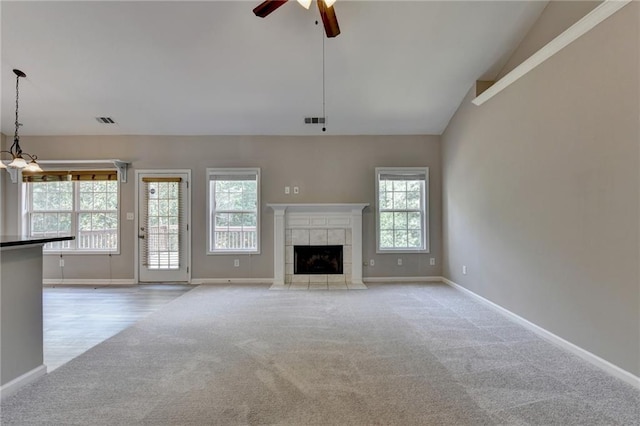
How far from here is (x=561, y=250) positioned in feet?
9.45

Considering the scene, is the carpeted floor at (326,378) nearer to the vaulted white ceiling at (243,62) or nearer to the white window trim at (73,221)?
the white window trim at (73,221)

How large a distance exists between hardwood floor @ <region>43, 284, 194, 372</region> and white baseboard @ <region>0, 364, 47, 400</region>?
109 millimetres

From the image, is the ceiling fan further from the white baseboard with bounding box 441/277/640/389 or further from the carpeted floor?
the white baseboard with bounding box 441/277/640/389

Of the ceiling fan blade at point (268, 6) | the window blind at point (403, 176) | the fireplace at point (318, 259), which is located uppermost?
the ceiling fan blade at point (268, 6)

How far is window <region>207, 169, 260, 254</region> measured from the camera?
571 centimetres

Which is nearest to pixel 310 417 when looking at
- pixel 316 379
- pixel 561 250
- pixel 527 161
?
pixel 316 379

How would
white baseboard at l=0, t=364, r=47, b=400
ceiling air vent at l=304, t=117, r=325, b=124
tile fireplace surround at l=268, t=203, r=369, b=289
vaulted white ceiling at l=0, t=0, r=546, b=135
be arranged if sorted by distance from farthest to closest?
tile fireplace surround at l=268, t=203, r=369, b=289
ceiling air vent at l=304, t=117, r=325, b=124
vaulted white ceiling at l=0, t=0, r=546, b=135
white baseboard at l=0, t=364, r=47, b=400

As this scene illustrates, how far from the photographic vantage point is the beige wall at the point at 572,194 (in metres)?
2.24

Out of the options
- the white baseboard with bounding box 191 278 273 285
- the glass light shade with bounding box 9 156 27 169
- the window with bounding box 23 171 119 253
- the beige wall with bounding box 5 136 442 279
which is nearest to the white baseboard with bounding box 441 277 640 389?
the beige wall with bounding box 5 136 442 279

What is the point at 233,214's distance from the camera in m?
5.73

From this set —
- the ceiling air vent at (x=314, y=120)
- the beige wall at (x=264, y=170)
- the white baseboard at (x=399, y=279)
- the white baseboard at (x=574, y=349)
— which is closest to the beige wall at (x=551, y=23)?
the beige wall at (x=264, y=170)

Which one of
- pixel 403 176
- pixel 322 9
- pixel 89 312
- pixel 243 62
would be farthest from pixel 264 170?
pixel 322 9

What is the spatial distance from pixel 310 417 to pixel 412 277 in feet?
14.0

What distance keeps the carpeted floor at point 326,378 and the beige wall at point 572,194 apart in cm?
42
